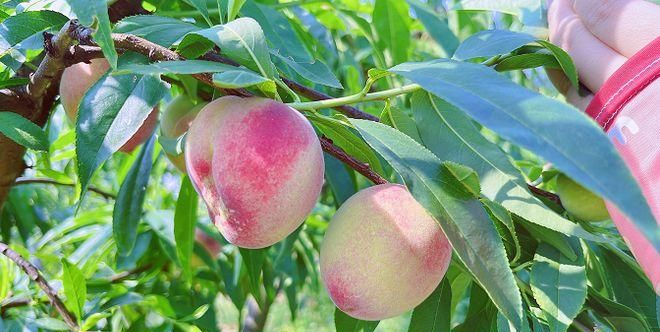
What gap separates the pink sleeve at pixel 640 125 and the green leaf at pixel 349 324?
0.26 m

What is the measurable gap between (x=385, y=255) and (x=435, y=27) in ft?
Answer: 1.88

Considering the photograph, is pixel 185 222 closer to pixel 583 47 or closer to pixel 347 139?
pixel 347 139

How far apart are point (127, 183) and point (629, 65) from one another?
1.94ft

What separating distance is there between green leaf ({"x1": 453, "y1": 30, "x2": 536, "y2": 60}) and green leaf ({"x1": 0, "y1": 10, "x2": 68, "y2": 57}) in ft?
1.15

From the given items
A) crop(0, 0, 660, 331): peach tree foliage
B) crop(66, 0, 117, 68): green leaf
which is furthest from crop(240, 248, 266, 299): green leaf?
crop(66, 0, 117, 68): green leaf

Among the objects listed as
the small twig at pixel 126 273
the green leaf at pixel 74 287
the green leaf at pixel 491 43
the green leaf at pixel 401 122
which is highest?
the green leaf at pixel 491 43

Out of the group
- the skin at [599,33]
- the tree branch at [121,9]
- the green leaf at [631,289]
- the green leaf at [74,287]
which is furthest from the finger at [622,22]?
the green leaf at [74,287]

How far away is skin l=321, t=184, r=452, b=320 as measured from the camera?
0.53 meters

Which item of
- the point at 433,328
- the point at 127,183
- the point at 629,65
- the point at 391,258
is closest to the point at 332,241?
the point at 391,258

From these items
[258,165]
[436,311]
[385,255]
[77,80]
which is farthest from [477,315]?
[77,80]

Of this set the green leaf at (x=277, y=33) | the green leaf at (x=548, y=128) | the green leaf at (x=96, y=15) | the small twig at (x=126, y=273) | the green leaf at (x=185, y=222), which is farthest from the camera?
the small twig at (x=126, y=273)

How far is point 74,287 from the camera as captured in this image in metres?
0.73

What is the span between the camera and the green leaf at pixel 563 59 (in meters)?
0.59

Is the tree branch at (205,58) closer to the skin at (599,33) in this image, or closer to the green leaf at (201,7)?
the green leaf at (201,7)
